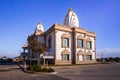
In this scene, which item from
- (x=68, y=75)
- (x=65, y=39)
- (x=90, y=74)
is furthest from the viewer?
(x=65, y=39)

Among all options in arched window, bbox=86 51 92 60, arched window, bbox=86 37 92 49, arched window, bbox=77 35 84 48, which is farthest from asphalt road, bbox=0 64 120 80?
arched window, bbox=86 37 92 49

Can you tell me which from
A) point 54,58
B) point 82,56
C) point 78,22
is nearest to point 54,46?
point 54,58

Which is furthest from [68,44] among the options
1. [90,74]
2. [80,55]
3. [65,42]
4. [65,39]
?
[90,74]

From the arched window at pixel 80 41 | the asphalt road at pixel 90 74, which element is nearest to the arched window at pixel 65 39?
A: the arched window at pixel 80 41

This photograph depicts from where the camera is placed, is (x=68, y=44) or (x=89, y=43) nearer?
(x=68, y=44)

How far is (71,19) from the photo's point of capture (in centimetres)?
5903

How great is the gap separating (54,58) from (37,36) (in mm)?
Answer: 10935

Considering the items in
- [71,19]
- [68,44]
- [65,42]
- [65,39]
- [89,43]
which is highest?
[71,19]

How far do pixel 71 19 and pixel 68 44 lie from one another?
12519 millimetres

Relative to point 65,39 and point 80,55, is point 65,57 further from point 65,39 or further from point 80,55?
point 80,55

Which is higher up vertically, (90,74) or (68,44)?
(68,44)

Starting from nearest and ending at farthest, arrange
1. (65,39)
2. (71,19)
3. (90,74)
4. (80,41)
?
(90,74) < (65,39) < (80,41) < (71,19)

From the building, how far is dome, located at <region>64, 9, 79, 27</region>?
569 cm

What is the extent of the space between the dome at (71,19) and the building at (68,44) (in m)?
5.69
